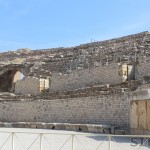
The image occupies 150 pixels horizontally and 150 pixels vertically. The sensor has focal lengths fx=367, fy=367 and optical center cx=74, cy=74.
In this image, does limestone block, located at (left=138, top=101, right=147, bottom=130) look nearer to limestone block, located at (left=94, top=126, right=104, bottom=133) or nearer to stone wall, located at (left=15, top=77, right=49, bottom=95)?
limestone block, located at (left=94, top=126, right=104, bottom=133)

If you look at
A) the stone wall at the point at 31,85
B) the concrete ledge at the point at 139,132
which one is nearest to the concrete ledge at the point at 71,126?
the concrete ledge at the point at 139,132

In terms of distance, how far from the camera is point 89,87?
21.0 metres

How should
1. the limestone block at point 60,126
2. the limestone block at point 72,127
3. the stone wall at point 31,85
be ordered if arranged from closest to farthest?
the limestone block at point 72,127 → the limestone block at point 60,126 → the stone wall at point 31,85

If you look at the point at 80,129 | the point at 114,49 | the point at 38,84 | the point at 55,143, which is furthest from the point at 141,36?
the point at 55,143

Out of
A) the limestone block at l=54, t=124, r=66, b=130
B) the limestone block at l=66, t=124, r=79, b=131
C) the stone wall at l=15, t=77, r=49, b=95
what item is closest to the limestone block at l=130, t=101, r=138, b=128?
the limestone block at l=66, t=124, r=79, b=131

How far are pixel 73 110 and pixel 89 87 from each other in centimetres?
196

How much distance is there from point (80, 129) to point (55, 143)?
167 inches

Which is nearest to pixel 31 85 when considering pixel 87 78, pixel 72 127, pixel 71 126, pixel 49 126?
pixel 87 78

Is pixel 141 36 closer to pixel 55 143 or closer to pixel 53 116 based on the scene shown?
pixel 53 116

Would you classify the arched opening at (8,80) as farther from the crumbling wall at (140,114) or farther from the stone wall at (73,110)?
the crumbling wall at (140,114)

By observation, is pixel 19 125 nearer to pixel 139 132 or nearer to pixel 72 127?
pixel 72 127

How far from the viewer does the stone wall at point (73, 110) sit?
17.0 metres

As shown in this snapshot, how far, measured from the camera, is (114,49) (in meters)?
28.1

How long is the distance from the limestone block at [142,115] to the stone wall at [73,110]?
7.06ft
